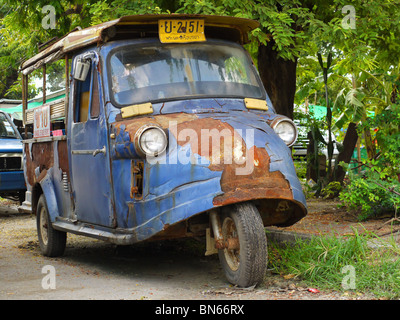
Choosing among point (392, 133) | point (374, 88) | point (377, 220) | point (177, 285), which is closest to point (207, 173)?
point (177, 285)

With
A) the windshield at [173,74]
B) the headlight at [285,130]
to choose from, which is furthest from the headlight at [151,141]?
the headlight at [285,130]

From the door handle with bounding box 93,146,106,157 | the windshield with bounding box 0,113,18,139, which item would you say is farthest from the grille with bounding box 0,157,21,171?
the door handle with bounding box 93,146,106,157

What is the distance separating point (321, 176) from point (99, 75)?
24.1 ft

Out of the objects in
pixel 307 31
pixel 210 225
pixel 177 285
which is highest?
pixel 307 31

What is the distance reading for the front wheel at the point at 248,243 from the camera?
529 cm

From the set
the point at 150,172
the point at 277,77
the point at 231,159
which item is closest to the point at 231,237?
the point at 231,159

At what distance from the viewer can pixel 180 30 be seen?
6.42 meters

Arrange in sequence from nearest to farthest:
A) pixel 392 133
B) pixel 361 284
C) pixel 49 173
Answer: pixel 361 284 → pixel 49 173 → pixel 392 133

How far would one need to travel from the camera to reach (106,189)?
6.29 metres

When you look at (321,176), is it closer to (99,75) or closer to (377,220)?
(377,220)

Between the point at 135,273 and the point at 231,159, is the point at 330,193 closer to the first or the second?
the point at 135,273

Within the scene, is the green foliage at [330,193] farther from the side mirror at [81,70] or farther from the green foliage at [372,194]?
the side mirror at [81,70]

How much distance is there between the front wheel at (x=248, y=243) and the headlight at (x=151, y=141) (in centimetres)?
77

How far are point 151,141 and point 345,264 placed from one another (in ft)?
6.43
